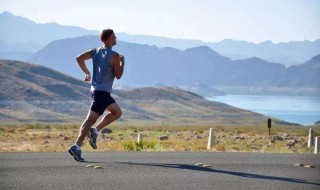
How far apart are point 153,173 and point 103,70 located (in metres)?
1.93

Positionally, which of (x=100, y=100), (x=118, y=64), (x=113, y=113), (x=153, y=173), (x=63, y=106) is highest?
(x=63, y=106)

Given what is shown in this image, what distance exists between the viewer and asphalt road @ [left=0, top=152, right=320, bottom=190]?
24.1ft

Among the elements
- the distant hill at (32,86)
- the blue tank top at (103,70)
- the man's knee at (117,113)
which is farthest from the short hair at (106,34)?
the distant hill at (32,86)

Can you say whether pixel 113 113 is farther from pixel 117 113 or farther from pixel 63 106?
pixel 63 106

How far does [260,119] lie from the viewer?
18300 cm

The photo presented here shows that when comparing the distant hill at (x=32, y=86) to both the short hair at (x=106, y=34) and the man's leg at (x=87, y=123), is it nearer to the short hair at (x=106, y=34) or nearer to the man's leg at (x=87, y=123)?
the man's leg at (x=87, y=123)

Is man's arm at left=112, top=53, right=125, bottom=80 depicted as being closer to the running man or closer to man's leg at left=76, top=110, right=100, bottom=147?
the running man

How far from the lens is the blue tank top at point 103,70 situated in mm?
9195

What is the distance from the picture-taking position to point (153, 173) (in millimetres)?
8453

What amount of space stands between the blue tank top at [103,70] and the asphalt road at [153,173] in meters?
1.29

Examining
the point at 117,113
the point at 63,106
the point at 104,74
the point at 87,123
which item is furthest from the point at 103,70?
the point at 63,106

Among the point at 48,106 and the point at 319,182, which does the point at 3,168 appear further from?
the point at 48,106

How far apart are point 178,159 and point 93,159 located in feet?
5.33

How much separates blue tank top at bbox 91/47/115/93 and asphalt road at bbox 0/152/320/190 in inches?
50.9
